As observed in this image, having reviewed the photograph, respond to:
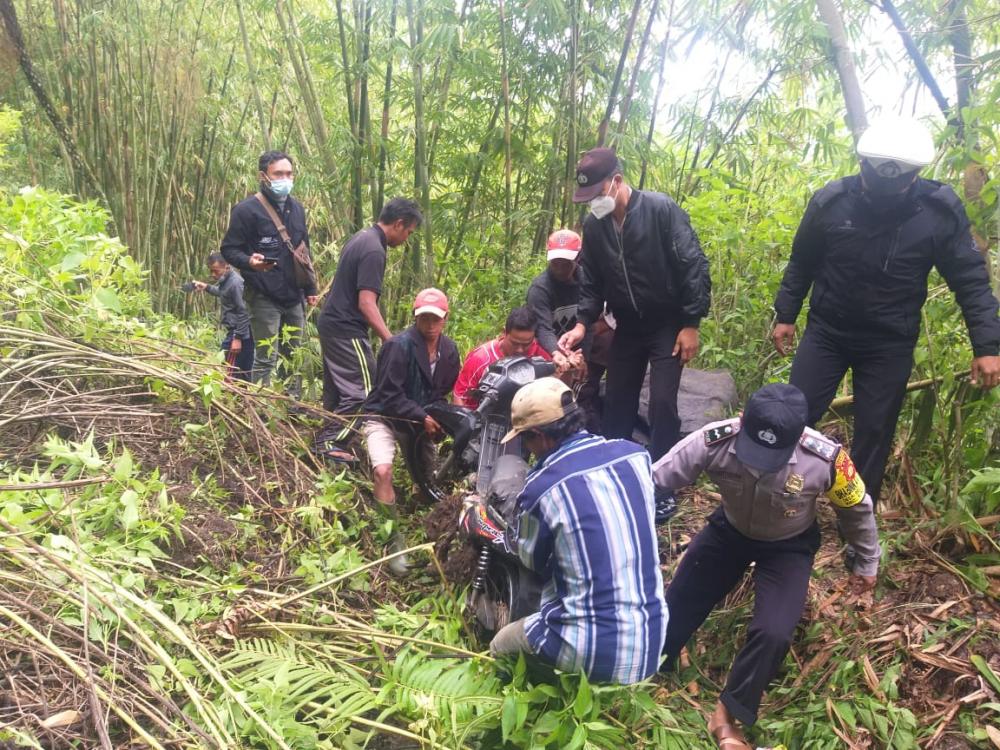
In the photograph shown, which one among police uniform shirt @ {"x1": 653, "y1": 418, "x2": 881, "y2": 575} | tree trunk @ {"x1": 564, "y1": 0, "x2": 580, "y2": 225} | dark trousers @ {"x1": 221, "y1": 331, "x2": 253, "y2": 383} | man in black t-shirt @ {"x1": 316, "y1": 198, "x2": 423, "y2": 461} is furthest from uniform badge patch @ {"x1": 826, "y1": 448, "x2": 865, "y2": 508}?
dark trousers @ {"x1": 221, "y1": 331, "x2": 253, "y2": 383}

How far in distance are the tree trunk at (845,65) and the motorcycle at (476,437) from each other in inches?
85.8

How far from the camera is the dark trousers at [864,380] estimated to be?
293 centimetres

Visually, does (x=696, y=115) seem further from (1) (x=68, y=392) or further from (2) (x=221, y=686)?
(2) (x=221, y=686)

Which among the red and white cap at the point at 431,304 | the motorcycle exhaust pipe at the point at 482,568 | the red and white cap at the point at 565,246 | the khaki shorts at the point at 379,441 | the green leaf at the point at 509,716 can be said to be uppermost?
the red and white cap at the point at 565,246

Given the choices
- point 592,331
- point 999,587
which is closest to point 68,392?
point 592,331

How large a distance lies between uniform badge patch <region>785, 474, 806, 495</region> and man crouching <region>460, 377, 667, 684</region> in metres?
0.46

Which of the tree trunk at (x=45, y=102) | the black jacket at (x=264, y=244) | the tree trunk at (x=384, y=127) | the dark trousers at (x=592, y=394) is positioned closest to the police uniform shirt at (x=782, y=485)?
the dark trousers at (x=592, y=394)

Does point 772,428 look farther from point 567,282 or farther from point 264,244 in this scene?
point 264,244

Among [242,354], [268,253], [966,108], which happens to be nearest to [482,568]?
[966,108]

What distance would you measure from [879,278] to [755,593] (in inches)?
48.6

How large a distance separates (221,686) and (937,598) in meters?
2.45

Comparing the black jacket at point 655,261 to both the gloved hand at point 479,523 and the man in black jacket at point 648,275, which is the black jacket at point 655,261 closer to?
the man in black jacket at point 648,275

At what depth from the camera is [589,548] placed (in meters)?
2.17

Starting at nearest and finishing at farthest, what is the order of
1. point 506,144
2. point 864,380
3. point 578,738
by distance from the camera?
point 578,738
point 864,380
point 506,144
